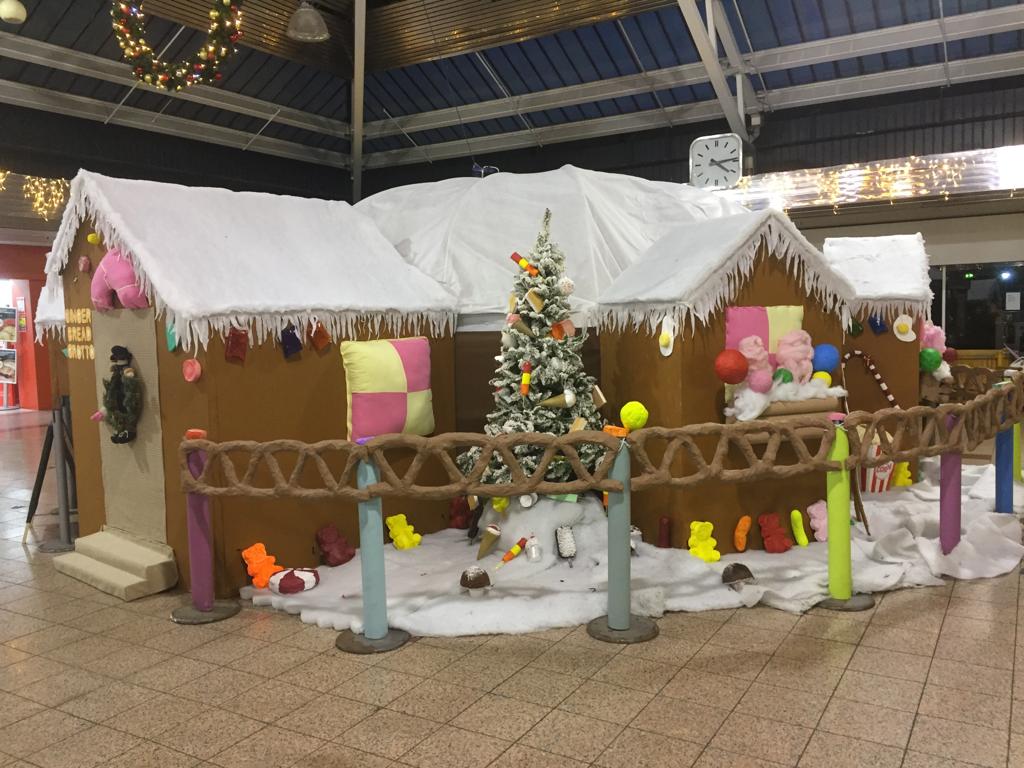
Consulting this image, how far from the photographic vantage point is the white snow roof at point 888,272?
6.92m

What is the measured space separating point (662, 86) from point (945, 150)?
3.66 metres

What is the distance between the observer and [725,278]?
5.29m

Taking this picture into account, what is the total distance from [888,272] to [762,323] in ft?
7.89

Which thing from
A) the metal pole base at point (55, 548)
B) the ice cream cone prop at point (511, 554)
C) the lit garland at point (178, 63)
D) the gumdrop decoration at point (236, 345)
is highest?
the lit garland at point (178, 63)

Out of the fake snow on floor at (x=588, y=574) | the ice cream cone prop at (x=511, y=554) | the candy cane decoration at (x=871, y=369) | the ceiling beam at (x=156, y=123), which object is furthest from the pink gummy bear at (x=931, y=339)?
the ceiling beam at (x=156, y=123)

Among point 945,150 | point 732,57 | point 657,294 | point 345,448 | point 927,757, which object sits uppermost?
point 732,57

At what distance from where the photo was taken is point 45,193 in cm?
1058

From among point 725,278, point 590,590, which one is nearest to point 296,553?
point 590,590

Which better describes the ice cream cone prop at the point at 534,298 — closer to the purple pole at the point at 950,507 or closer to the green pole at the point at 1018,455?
the purple pole at the point at 950,507

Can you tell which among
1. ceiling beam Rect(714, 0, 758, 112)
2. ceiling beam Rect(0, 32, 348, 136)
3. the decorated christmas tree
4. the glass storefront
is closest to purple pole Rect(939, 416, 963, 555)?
the decorated christmas tree

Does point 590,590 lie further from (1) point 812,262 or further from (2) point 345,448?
(1) point 812,262

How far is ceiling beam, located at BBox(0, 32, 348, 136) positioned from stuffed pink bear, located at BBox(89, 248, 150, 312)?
4315mm

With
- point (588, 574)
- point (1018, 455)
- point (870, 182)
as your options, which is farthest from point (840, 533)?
point (870, 182)

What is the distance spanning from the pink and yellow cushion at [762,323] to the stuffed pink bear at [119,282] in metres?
3.65
